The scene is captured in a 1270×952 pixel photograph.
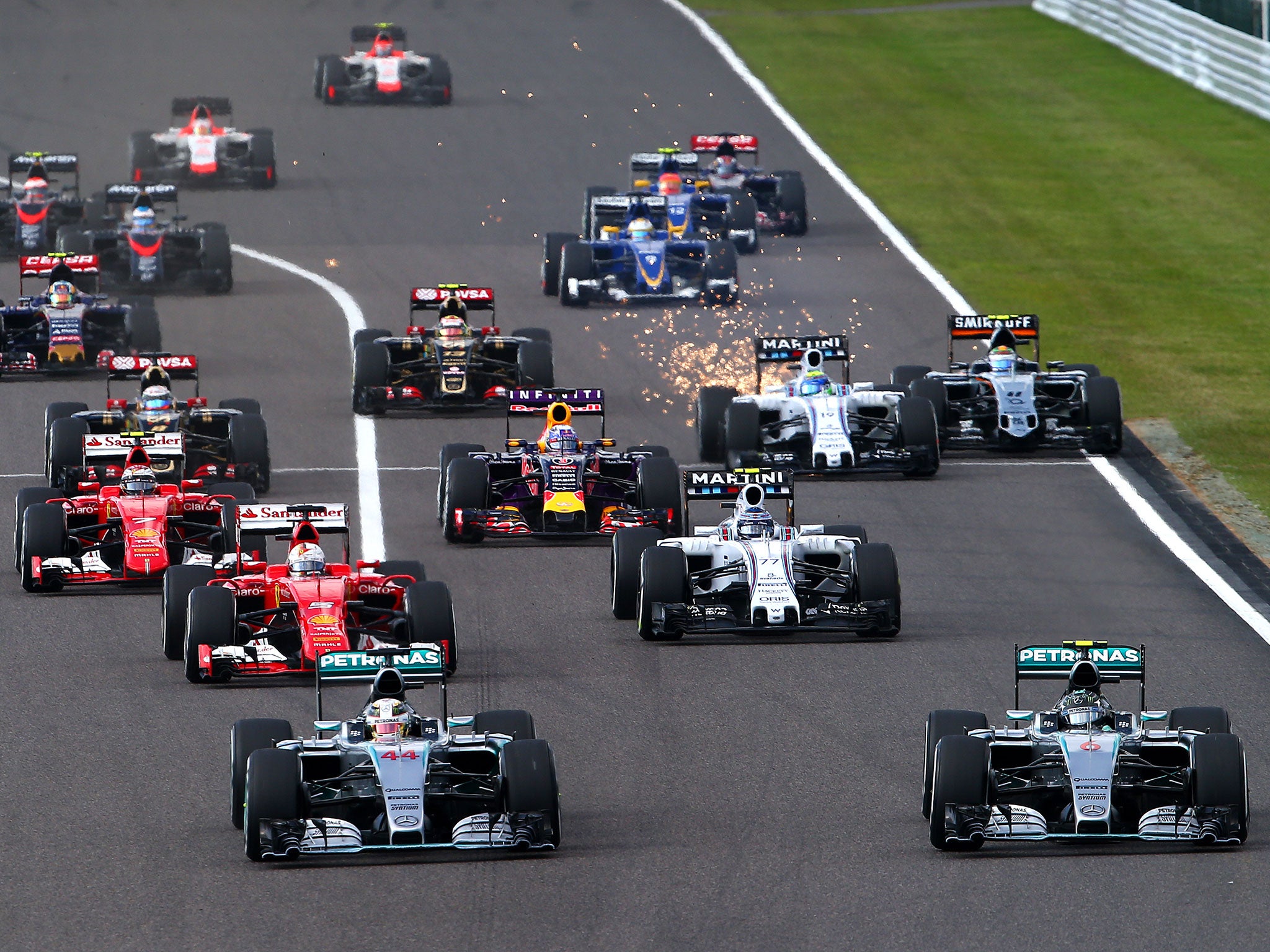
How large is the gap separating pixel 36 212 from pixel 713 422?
62.9 feet

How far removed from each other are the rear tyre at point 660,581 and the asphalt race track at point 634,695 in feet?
1.15

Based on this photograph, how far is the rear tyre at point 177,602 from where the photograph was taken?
2647 cm

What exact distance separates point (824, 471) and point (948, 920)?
16.4 m

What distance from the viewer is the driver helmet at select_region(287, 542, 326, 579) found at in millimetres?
26719

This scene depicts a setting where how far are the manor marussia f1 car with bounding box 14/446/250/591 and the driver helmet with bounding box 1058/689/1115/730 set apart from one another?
1106 cm


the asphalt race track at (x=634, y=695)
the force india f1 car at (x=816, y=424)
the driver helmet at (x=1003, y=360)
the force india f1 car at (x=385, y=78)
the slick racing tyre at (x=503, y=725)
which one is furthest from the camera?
the force india f1 car at (x=385, y=78)

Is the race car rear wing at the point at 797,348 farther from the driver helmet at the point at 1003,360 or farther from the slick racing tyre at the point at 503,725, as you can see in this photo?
the slick racing tyre at the point at 503,725

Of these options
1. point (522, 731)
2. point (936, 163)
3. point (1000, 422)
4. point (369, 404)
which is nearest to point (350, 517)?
point (369, 404)

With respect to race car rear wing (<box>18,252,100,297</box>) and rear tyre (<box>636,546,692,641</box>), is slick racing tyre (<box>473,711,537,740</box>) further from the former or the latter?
race car rear wing (<box>18,252,100,297</box>)

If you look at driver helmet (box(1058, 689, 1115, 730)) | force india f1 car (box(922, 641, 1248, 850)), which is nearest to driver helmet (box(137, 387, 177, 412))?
force india f1 car (box(922, 641, 1248, 850))

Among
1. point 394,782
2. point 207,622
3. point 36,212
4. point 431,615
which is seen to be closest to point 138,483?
point 207,622

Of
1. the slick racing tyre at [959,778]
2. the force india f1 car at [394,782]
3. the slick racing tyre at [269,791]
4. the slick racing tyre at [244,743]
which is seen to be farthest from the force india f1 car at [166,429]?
the slick racing tyre at [959,778]

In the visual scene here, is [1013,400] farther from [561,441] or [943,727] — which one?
[943,727]

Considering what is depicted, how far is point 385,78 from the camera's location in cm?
6612
